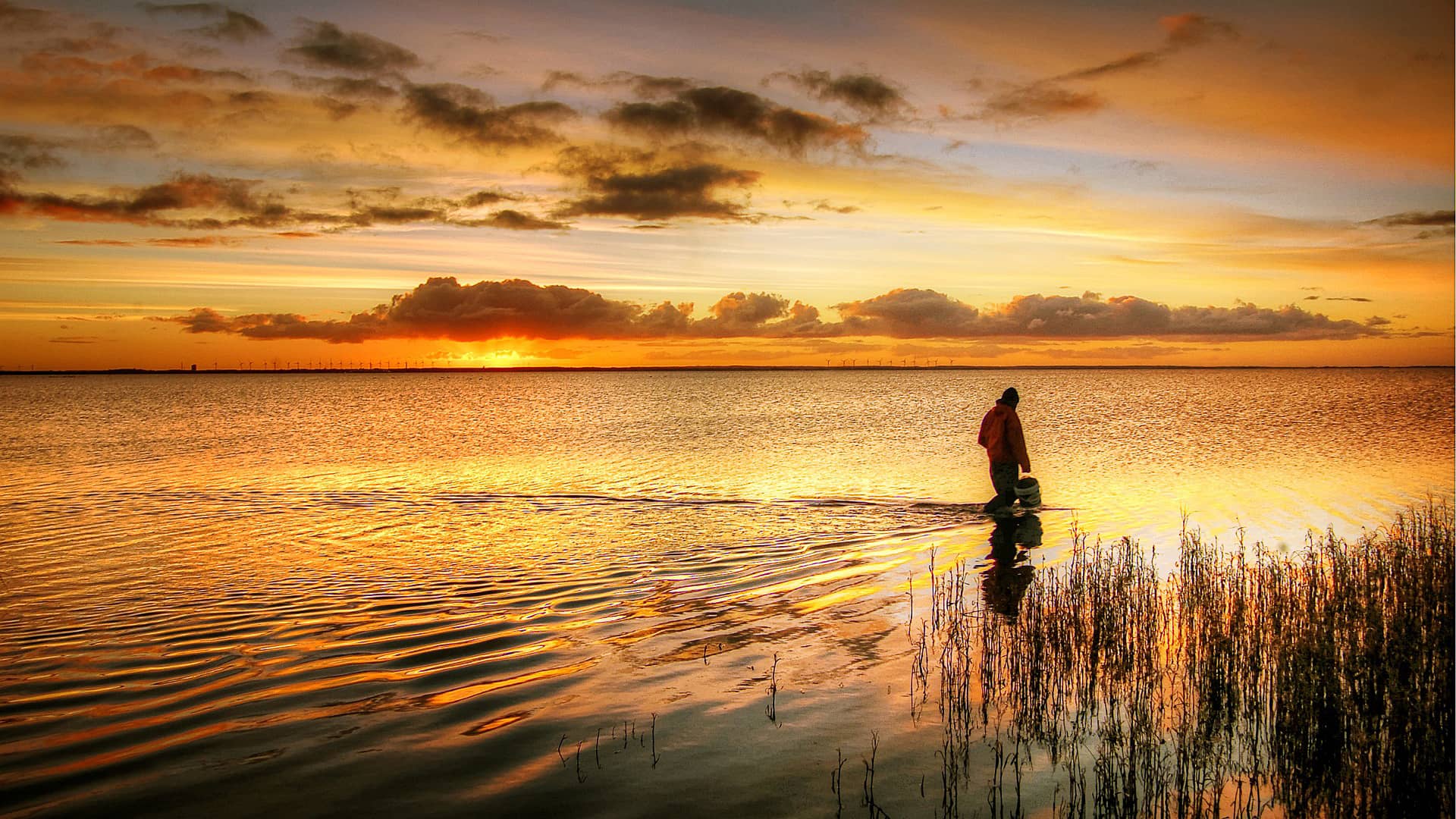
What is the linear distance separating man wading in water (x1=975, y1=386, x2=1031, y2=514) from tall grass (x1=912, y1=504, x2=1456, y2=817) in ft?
25.2

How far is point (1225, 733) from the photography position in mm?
8023

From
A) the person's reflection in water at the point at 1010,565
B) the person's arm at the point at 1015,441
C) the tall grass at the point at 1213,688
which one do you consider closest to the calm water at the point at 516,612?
the person's reflection in water at the point at 1010,565

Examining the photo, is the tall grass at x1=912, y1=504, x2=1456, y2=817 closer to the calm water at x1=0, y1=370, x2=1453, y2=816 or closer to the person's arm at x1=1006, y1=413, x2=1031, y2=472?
the calm water at x1=0, y1=370, x2=1453, y2=816

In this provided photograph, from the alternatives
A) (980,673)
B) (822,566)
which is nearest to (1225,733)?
(980,673)

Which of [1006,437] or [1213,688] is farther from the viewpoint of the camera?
[1006,437]

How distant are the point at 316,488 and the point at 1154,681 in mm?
25481

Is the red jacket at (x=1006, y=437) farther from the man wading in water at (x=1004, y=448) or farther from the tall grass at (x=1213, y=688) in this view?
the tall grass at (x=1213, y=688)

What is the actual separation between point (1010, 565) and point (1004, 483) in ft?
19.1

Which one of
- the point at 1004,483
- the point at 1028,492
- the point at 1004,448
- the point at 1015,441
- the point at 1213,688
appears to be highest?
the point at 1015,441

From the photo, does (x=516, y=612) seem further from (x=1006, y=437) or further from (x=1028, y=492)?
(x=1028, y=492)

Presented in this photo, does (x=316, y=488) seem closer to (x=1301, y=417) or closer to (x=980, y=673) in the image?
(x=980, y=673)

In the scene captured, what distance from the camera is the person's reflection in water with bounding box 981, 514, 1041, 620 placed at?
13086mm

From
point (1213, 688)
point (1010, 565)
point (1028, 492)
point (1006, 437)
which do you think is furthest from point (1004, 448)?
point (1213, 688)

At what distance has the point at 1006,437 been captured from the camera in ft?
68.8
